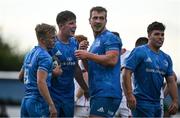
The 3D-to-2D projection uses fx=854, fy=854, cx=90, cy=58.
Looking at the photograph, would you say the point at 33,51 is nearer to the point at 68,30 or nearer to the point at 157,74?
the point at 68,30

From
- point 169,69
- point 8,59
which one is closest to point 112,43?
point 169,69

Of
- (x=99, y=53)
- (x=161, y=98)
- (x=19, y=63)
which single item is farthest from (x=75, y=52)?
(x=19, y=63)

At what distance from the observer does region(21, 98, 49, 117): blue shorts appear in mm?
11227

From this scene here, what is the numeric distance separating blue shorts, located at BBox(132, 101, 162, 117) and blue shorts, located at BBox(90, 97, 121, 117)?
906 millimetres

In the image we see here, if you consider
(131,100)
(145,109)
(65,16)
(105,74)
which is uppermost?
(65,16)

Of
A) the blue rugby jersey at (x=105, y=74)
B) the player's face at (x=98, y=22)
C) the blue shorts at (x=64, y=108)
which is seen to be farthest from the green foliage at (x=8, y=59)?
the blue rugby jersey at (x=105, y=74)

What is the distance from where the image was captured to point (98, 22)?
37.8ft

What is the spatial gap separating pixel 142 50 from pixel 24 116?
2.07 meters

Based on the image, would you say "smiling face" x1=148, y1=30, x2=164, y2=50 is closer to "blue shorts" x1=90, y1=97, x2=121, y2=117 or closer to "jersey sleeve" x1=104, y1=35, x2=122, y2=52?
"jersey sleeve" x1=104, y1=35, x2=122, y2=52

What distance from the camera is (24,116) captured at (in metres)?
11.4

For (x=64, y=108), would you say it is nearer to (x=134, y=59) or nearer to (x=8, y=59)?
(x=134, y=59)

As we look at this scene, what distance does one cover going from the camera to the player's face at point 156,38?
12.3m

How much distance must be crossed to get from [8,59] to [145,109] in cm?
4888

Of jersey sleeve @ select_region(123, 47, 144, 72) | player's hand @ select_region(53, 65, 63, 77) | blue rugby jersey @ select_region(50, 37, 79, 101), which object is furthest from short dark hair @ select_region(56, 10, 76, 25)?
jersey sleeve @ select_region(123, 47, 144, 72)
